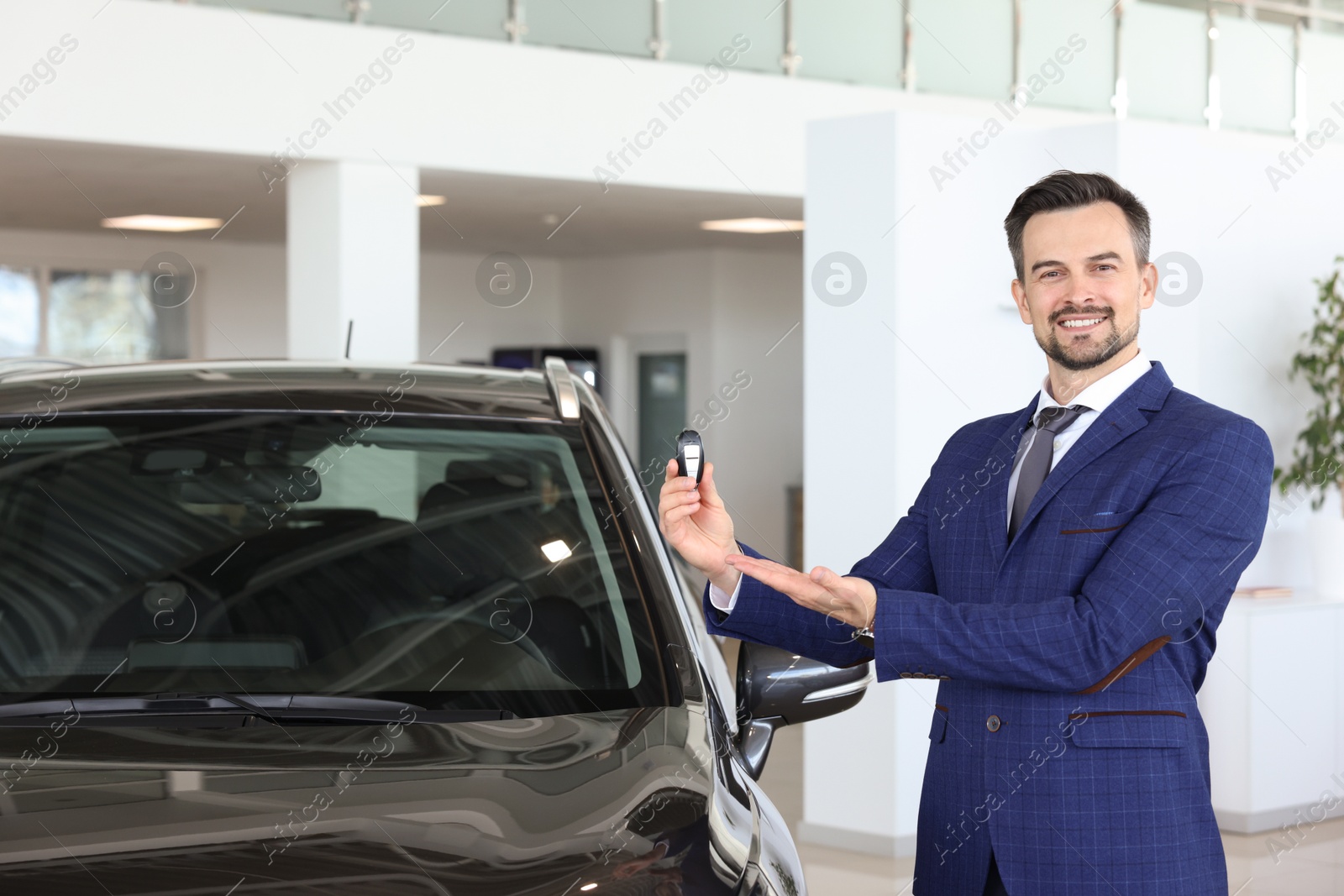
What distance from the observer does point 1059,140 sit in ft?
15.4

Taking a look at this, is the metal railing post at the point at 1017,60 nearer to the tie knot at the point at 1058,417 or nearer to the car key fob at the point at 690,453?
the tie knot at the point at 1058,417

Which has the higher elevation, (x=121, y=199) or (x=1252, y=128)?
(x=1252, y=128)

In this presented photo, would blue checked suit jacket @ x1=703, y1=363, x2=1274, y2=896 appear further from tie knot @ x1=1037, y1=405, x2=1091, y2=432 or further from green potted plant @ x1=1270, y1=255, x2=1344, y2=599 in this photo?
green potted plant @ x1=1270, y1=255, x2=1344, y2=599

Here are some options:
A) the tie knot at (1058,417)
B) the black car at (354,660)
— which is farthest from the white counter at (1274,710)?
the tie knot at (1058,417)

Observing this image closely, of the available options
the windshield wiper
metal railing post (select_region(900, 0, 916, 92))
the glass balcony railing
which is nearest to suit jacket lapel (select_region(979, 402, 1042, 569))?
the windshield wiper

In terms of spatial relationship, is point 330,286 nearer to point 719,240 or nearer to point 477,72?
point 477,72

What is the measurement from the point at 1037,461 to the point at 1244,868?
3.42 meters

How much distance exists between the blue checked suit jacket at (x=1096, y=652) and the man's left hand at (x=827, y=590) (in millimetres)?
25

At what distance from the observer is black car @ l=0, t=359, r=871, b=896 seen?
47.6 inches

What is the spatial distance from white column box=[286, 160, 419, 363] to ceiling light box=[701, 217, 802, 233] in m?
2.51

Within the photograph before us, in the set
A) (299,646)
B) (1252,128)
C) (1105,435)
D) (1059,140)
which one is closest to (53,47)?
(1059,140)

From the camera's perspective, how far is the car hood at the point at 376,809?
1148 millimetres

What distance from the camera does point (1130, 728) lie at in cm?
144

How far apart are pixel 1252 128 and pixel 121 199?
6.47m
